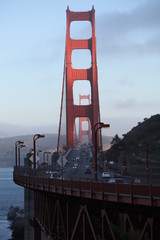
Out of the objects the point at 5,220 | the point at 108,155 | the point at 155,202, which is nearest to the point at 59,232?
the point at 155,202

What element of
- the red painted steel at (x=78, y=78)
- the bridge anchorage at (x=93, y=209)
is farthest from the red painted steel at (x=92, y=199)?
the red painted steel at (x=78, y=78)

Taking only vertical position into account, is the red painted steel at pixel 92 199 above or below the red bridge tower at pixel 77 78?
below

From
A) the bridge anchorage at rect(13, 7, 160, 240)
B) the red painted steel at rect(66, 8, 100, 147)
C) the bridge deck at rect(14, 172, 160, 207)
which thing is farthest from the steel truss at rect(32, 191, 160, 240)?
the red painted steel at rect(66, 8, 100, 147)

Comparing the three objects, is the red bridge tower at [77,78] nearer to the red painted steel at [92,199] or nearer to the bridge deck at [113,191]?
the red painted steel at [92,199]

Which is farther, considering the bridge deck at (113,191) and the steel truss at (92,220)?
the steel truss at (92,220)

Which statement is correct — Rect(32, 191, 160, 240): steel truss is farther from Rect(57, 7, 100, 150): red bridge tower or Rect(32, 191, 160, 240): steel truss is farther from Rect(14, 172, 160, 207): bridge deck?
Rect(57, 7, 100, 150): red bridge tower

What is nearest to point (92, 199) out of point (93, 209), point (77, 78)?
point (93, 209)

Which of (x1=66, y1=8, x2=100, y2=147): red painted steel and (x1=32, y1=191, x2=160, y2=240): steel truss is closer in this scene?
(x1=32, y1=191, x2=160, y2=240): steel truss
